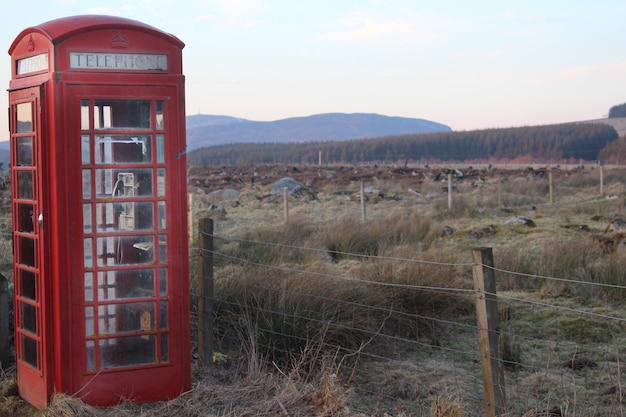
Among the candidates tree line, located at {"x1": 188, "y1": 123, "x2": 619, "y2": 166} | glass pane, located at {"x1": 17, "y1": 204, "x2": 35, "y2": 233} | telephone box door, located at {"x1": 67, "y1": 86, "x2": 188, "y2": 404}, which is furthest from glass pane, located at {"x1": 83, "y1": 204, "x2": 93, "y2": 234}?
tree line, located at {"x1": 188, "y1": 123, "x2": 619, "y2": 166}

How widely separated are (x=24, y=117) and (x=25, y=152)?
23 cm

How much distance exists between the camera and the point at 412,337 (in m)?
7.41

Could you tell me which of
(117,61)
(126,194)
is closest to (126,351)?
(126,194)

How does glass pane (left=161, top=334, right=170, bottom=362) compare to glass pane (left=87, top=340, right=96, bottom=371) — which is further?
glass pane (left=161, top=334, right=170, bottom=362)

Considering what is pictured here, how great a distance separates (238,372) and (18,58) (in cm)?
269

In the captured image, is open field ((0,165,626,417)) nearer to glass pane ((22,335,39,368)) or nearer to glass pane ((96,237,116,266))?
glass pane ((22,335,39,368))

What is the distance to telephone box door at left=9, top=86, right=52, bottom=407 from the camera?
481cm

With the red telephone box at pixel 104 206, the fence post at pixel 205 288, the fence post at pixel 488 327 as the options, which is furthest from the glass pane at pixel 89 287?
the fence post at pixel 488 327

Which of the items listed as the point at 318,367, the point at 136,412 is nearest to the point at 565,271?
the point at 318,367

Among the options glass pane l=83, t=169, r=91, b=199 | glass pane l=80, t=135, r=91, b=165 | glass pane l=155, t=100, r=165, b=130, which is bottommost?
glass pane l=83, t=169, r=91, b=199

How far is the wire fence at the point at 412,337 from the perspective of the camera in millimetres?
5887

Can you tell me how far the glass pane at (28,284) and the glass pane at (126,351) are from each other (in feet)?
1.99

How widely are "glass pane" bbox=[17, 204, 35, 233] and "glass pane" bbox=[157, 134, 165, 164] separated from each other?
0.91 m

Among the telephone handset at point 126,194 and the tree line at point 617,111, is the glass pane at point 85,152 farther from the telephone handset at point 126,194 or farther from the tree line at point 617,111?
the tree line at point 617,111
